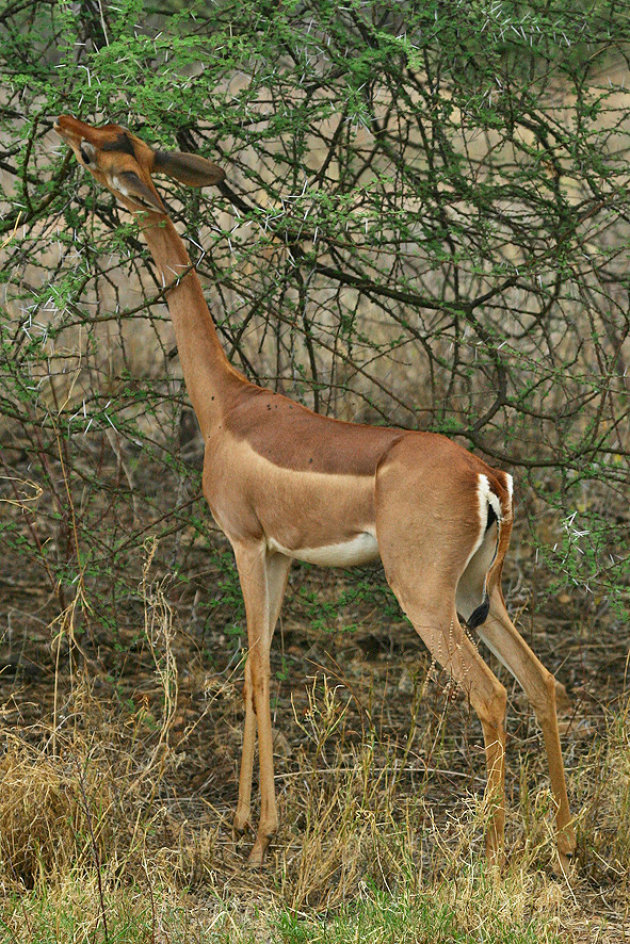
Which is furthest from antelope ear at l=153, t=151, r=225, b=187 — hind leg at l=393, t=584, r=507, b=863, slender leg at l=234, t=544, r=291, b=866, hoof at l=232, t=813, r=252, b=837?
hoof at l=232, t=813, r=252, b=837

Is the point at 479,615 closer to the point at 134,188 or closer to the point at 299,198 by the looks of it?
the point at 299,198

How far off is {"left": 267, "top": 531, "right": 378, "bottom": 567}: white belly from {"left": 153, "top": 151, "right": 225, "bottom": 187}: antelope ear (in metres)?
1.32

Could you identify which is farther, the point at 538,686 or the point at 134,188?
the point at 134,188

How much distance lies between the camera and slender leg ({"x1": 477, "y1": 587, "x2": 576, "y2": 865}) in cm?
360

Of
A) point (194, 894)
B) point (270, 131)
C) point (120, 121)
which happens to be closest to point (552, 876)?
point (194, 894)

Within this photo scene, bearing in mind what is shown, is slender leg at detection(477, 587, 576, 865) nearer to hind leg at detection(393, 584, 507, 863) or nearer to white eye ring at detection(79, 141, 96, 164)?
hind leg at detection(393, 584, 507, 863)

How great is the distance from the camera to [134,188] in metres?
3.74

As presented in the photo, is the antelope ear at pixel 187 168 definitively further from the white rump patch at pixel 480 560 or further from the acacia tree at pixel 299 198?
the white rump patch at pixel 480 560

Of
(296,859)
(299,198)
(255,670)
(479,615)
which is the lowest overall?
(296,859)

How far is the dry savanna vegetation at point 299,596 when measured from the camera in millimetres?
3346

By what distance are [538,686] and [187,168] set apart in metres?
2.09

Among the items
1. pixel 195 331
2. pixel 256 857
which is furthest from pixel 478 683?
pixel 195 331

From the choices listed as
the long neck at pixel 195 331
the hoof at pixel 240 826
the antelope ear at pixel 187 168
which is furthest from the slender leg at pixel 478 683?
the antelope ear at pixel 187 168

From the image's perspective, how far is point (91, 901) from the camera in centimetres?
312
